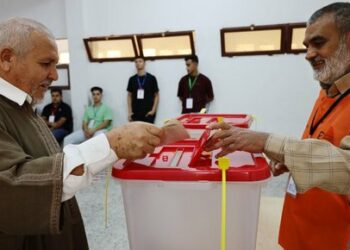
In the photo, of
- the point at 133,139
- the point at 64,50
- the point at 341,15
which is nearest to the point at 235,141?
the point at 133,139

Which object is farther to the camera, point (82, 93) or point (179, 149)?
point (82, 93)

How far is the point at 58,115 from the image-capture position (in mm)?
5094

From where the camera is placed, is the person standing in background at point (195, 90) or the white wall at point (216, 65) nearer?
the white wall at point (216, 65)

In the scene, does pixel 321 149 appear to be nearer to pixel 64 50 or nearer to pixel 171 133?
pixel 171 133

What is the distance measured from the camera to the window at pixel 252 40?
4.29 meters

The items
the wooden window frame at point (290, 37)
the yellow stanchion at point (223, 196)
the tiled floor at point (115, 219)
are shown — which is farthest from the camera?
the wooden window frame at point (290, 37)

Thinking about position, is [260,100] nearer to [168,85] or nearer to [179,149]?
[168,85]

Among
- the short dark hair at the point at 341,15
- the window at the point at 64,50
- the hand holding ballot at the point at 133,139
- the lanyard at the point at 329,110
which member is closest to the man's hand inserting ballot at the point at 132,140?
the hand holding ballot at the point at 133,139

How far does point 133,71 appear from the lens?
500cm

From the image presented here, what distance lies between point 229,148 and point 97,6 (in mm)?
4700

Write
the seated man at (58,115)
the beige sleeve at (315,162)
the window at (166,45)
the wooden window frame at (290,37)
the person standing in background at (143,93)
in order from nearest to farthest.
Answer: the beige sleeve at (315,162), the wooden window frame at (290,37), the window at (166,45), the person standing in background at (143,93), the seated man at (58,115)

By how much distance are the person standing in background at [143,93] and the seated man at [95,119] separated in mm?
424

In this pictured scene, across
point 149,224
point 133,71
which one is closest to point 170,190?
point 149,224

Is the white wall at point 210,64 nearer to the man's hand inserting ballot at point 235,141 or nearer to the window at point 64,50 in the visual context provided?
the window at point 64,50
